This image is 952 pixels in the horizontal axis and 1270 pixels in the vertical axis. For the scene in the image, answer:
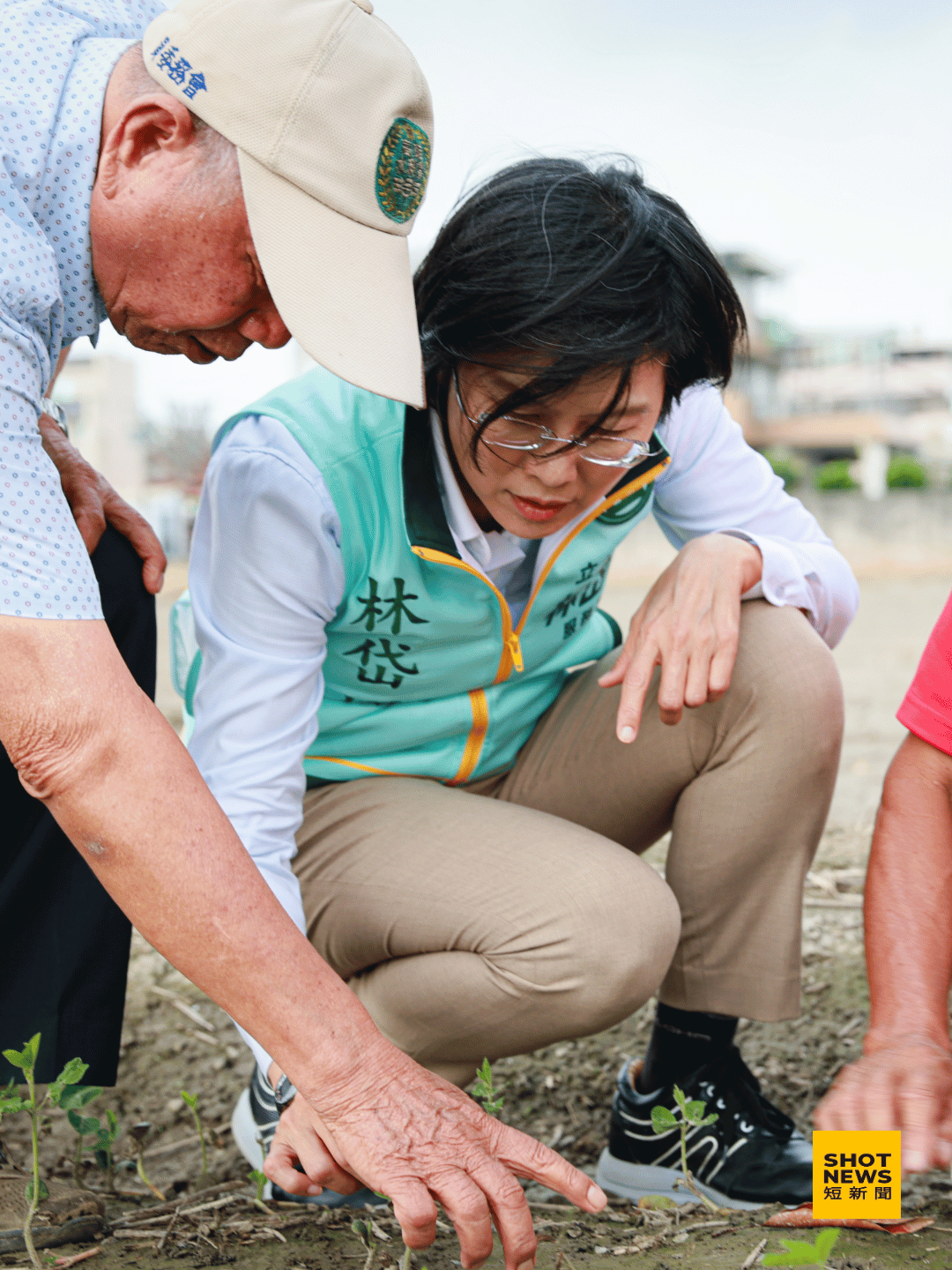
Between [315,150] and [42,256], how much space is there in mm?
313

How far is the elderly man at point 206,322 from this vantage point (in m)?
1.13

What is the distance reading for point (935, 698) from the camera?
1.58 metres

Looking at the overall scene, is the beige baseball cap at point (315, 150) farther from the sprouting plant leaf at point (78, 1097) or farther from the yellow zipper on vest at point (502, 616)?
the sprouting plant leaf at point (78, 1097)

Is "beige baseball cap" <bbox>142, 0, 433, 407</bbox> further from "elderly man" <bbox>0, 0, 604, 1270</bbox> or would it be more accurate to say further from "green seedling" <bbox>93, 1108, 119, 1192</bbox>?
"green seedling" <bbox>93, 1108, 119, 1192</bbox>

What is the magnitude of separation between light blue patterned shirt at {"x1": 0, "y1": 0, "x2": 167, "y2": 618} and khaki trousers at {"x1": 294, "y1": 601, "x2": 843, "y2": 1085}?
0.82 meters

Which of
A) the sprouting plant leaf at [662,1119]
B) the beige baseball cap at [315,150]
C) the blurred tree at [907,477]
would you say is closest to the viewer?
the beige baseball cap at [315,150]

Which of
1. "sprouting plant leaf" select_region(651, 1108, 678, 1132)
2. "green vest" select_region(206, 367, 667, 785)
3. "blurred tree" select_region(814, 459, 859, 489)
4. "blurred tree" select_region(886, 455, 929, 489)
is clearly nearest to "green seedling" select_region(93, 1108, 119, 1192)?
"green vest" select_region(206, 367, 667, 785)

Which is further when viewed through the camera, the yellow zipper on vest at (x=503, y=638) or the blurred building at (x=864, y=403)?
the blurred building at (x=864, y=403)

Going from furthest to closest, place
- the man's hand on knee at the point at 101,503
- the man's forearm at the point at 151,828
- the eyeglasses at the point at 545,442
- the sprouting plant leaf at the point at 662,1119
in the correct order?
the man's hand on knee at the point at 101,503, the eyeglasses at the point at 545,442, the sprouting plant leaf at the point at 662,1119, the man's forearm at the point at 151,828

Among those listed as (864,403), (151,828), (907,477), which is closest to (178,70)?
(151,828)

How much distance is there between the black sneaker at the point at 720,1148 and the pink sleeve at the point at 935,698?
2.10ft

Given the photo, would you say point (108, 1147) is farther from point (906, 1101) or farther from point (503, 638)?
point (906, 1101)

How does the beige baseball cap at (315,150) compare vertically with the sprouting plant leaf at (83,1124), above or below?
above

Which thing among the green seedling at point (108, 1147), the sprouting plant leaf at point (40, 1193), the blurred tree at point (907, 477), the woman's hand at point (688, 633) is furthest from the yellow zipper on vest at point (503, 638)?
the blurred tree at point (907, 477)
